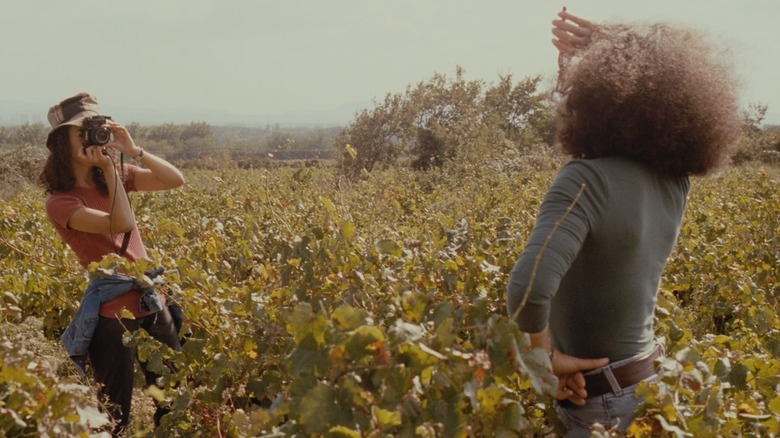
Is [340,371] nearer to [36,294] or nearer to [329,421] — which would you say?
[329,421]

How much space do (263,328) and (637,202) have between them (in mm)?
1260

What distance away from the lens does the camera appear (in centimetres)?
280

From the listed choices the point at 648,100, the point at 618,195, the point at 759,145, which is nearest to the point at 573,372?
the point at 618,195

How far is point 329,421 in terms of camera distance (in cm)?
104

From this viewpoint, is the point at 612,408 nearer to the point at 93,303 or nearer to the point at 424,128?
the point at 93,303

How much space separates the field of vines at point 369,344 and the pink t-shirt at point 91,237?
226 mm

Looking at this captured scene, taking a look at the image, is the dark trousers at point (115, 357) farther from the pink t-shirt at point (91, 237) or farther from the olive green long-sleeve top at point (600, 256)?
the olive green long-sleeve top at point (600, 256)

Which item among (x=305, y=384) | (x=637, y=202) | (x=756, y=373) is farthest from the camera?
(x=756, y=373)

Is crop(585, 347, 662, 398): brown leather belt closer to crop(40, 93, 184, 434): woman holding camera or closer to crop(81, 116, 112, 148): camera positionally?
crop(40, 93, 184, 434): woman holding camera

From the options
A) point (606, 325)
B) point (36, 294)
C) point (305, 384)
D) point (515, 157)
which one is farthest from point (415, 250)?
point (515, 157)

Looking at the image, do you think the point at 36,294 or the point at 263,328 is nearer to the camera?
the point at 263,328

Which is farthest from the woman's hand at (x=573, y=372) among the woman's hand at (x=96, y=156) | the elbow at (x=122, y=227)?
the woman's hand at (x=96, y=156)

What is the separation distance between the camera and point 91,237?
9.22 feet

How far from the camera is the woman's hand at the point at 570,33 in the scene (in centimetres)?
165
